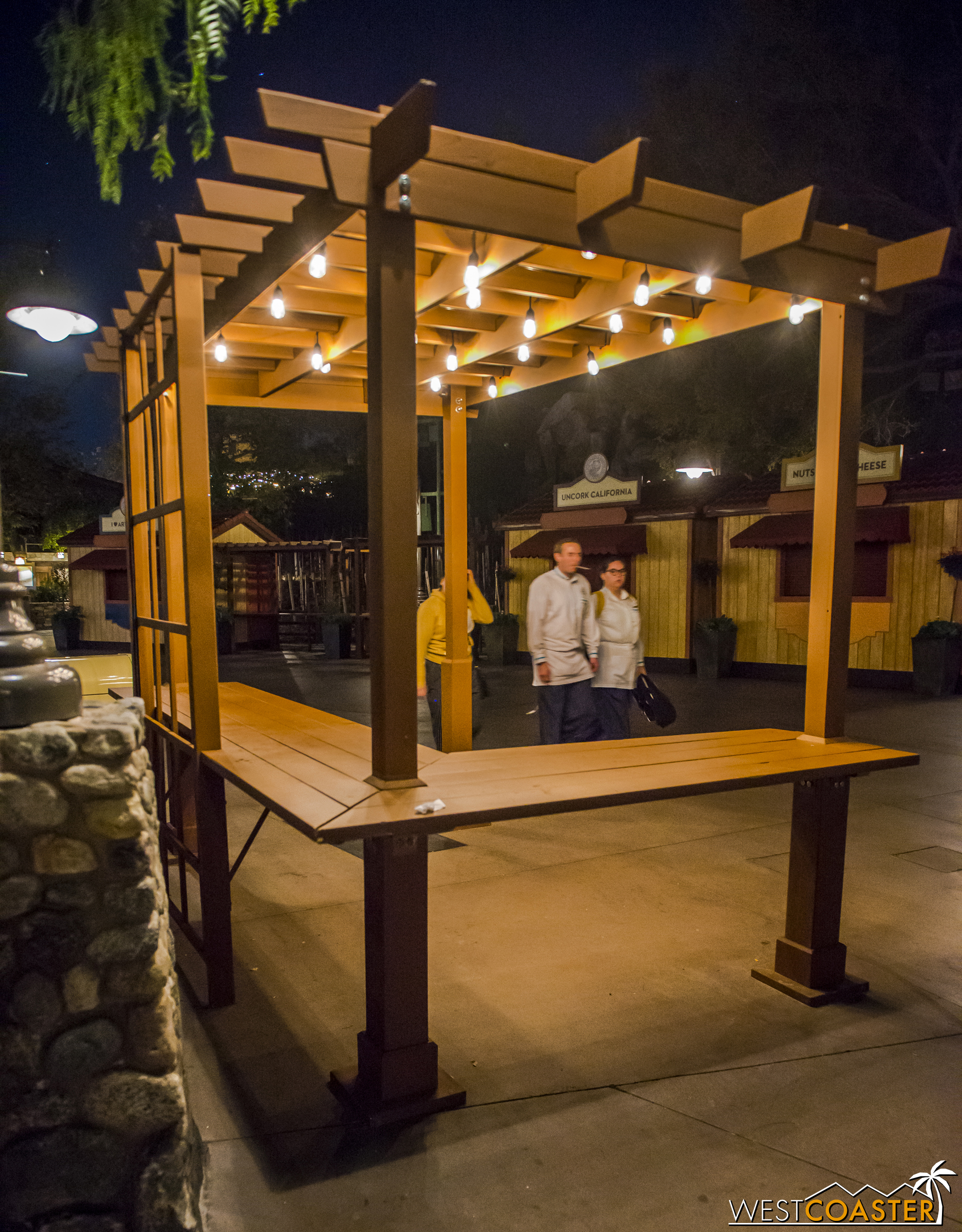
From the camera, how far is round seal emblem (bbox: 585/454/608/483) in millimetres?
15047

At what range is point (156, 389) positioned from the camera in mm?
3896

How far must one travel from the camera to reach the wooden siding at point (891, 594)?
464 inches

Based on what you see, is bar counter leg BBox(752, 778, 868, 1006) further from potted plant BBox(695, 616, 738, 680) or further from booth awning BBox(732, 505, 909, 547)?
potted plant BBox(695, 616, 738, 680)

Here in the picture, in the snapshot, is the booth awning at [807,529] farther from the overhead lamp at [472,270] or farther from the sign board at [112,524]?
the sign board at [112,524]

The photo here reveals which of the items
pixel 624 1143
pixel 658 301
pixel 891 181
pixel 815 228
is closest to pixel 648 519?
pixel 891 181

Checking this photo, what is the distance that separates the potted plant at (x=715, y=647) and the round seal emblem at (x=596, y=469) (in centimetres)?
336

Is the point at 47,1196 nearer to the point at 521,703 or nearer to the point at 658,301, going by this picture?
the point at 658,301

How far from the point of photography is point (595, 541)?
14914mm

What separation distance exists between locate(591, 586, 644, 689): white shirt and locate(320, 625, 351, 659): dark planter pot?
11456mm

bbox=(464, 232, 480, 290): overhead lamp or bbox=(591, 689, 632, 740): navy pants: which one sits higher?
bbox=(464, 232, 480, 290): overhead lamp

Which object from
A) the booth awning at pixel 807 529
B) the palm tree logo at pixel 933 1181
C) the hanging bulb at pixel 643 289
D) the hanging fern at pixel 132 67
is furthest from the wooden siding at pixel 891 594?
the hanging fern at pixel 132 67

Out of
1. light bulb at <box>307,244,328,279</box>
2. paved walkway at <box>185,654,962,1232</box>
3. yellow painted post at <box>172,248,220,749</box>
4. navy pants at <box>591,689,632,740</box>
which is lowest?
paved walkway at <box>185,654,962,1232</box>

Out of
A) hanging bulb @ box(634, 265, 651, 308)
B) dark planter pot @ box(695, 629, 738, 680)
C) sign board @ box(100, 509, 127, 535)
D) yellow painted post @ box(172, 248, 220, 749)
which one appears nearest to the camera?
yellow painted post @ box(172, 248, 220, 749)

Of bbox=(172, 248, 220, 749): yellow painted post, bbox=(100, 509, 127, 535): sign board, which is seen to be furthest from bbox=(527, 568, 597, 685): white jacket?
bbox=(100, 509, 127, 535): sign board
